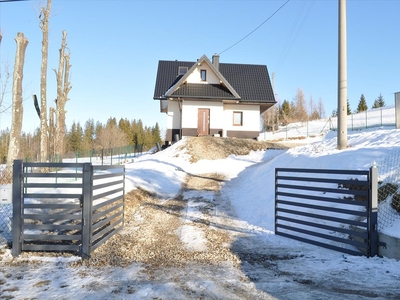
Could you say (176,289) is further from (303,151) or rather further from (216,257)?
(303,151)

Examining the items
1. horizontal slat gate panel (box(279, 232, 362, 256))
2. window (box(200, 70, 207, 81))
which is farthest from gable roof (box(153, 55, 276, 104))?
horizontal slat gate panel (box(279, 232, 362, 256))

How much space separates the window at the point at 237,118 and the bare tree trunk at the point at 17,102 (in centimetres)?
1865

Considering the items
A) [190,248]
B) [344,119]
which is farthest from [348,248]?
[344,119]

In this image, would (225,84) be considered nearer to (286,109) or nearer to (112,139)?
(112,139)

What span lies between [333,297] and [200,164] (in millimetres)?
16252

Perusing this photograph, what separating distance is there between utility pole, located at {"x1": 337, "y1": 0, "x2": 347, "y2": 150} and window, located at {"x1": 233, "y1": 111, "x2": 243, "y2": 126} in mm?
17666

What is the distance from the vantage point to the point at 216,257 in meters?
5.64

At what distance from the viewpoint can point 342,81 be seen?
11391mm

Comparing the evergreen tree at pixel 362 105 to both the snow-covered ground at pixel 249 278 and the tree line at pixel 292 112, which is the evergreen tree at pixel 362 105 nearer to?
the tree line at pixel 292 112

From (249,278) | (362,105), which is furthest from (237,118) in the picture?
(362,105)

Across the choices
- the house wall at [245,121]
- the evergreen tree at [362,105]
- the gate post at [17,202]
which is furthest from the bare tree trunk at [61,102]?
the evergreen tree at [362,105]

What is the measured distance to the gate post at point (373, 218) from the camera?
5.50 m

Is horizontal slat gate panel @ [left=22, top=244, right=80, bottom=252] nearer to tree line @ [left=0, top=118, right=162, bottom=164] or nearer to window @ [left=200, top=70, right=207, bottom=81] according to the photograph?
window @ [left=200, top=70, right=207, bottom=81]

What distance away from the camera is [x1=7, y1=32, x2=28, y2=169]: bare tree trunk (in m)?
13.9
